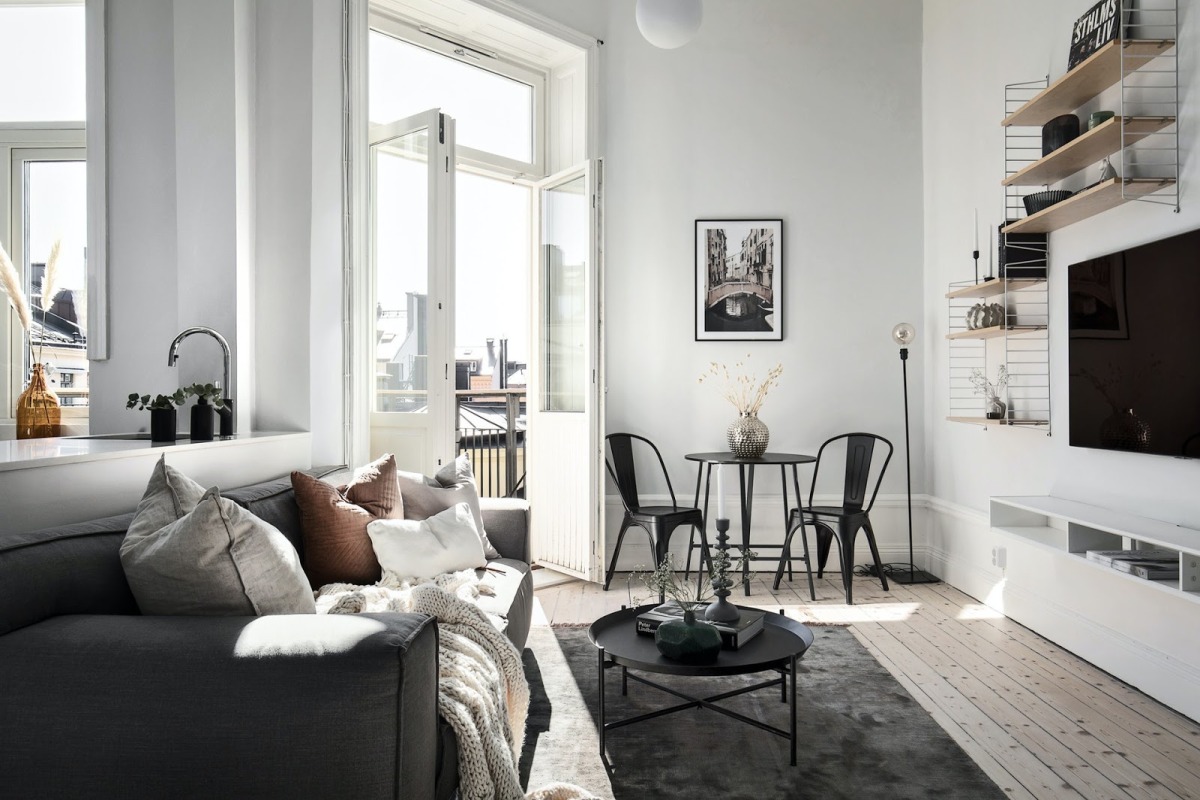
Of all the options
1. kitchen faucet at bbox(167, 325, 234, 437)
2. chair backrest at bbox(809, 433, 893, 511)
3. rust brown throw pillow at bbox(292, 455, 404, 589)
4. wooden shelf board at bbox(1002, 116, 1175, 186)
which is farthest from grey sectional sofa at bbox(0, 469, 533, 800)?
chair backrest at bbox(809, 433, 893, 511)

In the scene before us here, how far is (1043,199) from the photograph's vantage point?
3654 mm

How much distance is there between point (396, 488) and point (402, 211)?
69.4 inches

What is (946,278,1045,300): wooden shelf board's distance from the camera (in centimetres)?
398

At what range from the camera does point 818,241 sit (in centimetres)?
542

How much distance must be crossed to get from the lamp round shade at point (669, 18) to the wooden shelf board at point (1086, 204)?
1628 millimetres

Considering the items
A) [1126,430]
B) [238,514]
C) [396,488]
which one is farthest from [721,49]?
[238,514]

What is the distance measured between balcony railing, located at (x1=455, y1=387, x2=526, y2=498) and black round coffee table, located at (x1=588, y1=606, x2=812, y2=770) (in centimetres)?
368

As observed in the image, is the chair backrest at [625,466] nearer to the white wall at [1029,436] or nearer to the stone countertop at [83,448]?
the white wall at [1029,436]

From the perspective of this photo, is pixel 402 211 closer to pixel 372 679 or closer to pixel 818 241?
pixel 818 241

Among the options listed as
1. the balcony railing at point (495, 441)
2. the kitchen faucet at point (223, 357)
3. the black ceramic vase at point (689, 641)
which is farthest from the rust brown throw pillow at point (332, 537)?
the balcony railing at point (495, 441)

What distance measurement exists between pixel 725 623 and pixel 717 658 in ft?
0.62

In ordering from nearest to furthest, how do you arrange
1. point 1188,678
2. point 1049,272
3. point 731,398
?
point 1188,678, point 1049,272, point 731,398

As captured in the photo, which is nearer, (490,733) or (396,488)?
(490,733)

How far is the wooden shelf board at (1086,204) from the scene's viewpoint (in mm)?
3004
